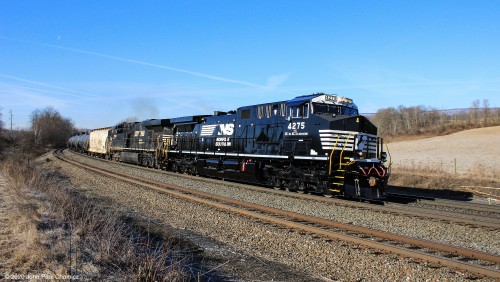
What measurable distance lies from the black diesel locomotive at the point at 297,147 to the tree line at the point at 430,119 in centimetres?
6720

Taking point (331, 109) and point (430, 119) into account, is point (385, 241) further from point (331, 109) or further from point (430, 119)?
point (430, 119)

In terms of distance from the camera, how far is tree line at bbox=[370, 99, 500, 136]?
7950 cm

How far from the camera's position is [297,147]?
1559 centimetres

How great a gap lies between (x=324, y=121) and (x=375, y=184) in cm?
293

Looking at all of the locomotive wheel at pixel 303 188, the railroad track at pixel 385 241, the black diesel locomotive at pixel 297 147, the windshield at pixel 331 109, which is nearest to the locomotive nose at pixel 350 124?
the black diesel locomotive at pixel 297 147

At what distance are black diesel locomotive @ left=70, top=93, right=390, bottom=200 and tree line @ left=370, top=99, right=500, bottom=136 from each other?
67195 millimetres

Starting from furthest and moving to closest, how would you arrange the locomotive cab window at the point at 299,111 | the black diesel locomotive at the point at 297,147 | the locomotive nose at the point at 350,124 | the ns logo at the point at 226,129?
the ns logo at the point at 226,129 < the locomotive cab window at the point at 299,111 < the locomotive nose at the point at 350,124 < the black diesel locomotive at the point at 297,147

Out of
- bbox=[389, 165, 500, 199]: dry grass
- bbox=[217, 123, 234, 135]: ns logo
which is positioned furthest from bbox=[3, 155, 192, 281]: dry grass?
bbox=[389, 165, 500, 199]: dry grass

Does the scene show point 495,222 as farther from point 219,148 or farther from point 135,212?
point 219,148

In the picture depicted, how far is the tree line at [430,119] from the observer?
79500mm

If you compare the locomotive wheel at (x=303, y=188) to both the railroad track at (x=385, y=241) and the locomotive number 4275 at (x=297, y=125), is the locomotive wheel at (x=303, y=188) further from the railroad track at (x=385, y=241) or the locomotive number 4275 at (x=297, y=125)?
the railroad track at (x=385, y=241)

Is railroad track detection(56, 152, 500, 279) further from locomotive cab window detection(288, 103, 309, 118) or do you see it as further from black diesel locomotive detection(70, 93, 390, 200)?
locomotive cab window detection(288, 103, 309, 118)

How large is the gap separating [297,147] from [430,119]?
3414 inches

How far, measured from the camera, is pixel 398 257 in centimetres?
697
